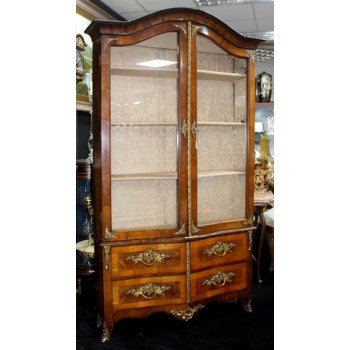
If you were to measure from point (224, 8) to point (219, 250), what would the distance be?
2.82 m

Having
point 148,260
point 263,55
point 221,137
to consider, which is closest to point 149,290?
point 148,260

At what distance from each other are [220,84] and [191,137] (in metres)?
0.50

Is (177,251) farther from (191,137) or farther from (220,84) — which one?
(220,84)

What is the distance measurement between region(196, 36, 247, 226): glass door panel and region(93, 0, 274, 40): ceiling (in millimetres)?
1754

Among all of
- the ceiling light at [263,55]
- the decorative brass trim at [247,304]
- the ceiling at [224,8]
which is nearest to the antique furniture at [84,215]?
the decorative brass trim at [247,304]

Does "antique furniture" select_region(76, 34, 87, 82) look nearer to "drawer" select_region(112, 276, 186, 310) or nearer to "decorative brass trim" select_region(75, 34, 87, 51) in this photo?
"decorative brass trim" select_region(75, 34, 87, 51)

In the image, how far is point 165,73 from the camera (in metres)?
2.27

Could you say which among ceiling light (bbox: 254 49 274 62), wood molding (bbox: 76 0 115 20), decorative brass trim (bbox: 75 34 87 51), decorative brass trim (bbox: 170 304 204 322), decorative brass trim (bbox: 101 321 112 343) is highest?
ceiling light (bbox: 254 49 274 62)

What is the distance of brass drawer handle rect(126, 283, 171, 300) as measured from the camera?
86.8 inches

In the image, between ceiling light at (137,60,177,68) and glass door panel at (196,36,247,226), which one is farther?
glass door panel at (196,36,247,226)

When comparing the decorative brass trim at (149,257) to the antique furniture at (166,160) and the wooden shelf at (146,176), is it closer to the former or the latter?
the antique furniture at (166,160)

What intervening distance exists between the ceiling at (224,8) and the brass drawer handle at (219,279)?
272 centimetres

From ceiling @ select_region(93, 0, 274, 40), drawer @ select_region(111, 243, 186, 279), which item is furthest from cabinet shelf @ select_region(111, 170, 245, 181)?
ceiling @ select_region(93, 0, 274, 40)
